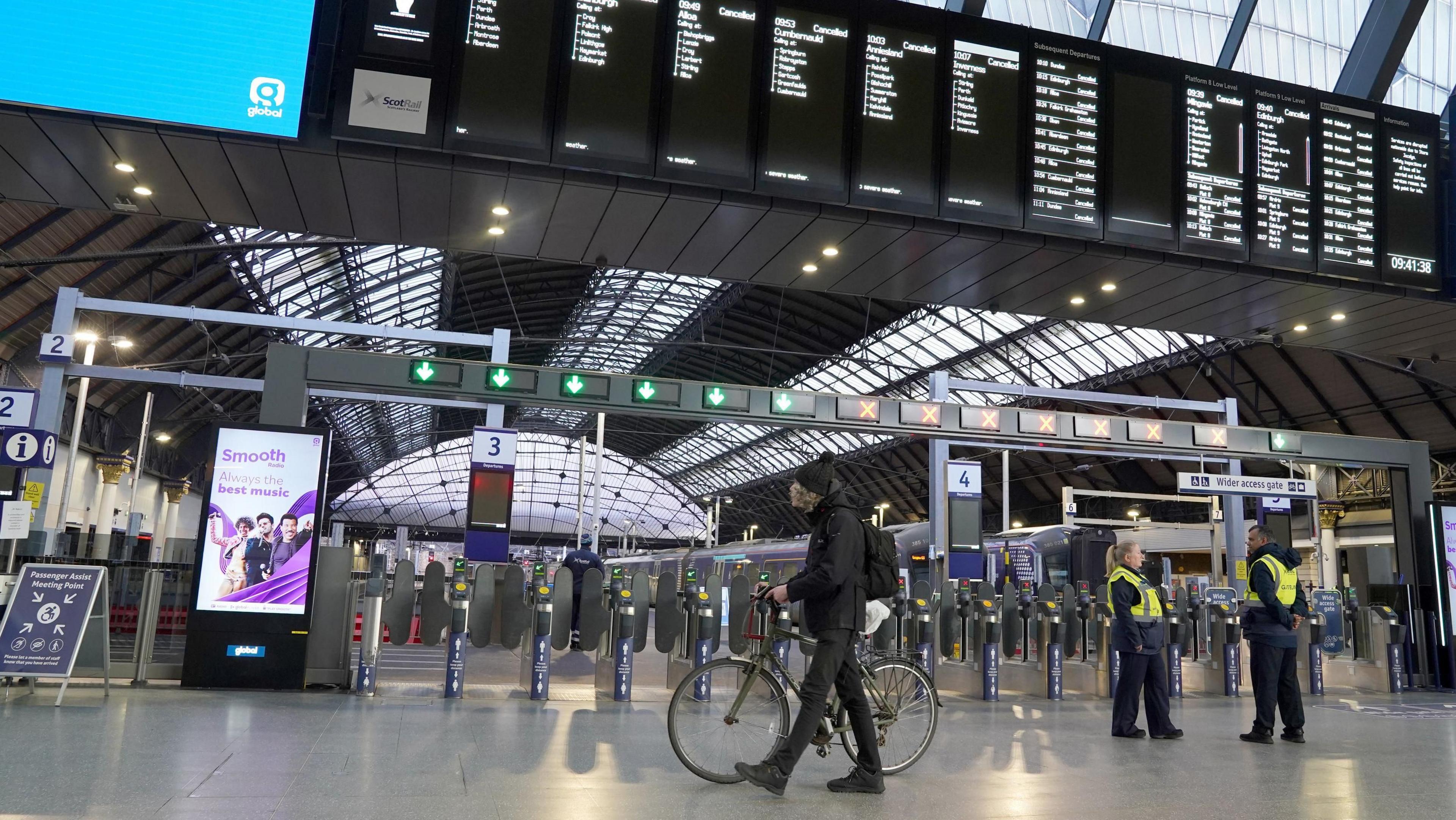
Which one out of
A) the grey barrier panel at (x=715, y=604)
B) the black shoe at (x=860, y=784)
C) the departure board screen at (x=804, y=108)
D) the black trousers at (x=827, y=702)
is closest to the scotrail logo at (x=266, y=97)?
the departure board screen at (x=804, y=108)

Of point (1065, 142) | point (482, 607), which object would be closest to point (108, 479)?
point (482, 607)

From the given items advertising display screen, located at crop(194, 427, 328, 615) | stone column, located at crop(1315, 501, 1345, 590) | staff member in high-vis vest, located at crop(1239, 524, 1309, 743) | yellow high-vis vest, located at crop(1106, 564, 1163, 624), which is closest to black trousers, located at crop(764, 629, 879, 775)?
yellow high-vis vest, located at crop(1106, 564, 1163, 624)

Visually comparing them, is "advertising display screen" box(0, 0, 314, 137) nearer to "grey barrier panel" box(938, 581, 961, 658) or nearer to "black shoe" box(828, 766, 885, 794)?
"black shoe" box(828, 766, 885, 794)

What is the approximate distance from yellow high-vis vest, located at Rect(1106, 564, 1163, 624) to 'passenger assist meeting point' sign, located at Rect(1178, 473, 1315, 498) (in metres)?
6.23

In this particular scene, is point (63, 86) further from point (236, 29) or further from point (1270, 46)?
point (1270, 46)

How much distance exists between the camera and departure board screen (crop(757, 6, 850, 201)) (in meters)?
7.50

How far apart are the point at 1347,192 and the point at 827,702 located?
7232mm

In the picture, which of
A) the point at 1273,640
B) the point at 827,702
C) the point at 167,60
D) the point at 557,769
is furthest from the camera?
the point at 1273,640

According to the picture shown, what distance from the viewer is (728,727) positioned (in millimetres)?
5039

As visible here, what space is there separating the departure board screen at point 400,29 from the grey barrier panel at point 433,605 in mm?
4988

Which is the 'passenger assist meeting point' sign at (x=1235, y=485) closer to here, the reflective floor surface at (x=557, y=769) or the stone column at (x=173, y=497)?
the reflective floor surface at (x=557, y=769)

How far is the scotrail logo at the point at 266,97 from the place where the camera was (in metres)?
6.66

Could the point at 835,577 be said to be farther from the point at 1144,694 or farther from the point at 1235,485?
the point at 1235,485

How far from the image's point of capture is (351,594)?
8984 mm
